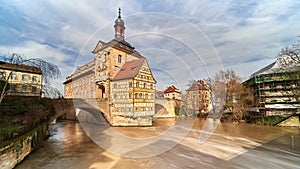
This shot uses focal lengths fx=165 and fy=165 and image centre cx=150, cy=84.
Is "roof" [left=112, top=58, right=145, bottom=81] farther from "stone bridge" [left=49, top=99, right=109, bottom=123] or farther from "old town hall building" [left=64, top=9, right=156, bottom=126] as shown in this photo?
"stone bridge" [left=49, top=99, right=109, bottom=123]

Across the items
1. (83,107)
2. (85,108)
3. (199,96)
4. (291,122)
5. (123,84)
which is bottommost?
(291,122)

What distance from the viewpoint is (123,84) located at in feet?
61.9

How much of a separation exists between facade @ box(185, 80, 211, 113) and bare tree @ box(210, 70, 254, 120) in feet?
11.6

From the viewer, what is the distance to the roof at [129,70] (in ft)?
61.6

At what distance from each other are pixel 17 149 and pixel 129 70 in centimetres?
1404

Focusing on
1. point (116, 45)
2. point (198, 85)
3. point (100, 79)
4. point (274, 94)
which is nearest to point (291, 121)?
point (274, 94)

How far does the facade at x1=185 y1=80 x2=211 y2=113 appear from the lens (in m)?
28.1

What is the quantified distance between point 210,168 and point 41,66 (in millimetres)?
8325

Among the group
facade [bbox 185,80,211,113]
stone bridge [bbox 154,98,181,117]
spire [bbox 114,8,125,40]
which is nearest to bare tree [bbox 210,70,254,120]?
facade [bbox 185,80,211,113]

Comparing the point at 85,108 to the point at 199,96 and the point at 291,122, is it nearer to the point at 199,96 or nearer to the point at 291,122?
the point at 199,96

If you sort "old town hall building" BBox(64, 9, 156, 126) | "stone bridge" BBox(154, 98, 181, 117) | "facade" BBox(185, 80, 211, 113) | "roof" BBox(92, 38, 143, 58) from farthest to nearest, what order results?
"stone bridge" BBox(154, 98, 181, 117) < "facade" BBox(185, 80, 211, 113) < "roof" BBox(92, 38, 143, 58) < "old town hall building" BBox(64, 9, 156, 126)

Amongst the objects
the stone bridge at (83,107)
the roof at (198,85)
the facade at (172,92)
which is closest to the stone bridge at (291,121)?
the roof at (198,85)

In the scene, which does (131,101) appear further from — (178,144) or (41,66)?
(41,66)

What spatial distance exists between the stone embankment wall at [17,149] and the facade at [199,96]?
23.8 m
